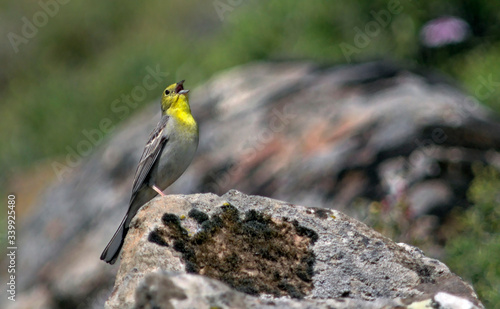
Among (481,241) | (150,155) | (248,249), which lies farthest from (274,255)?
(481,241)

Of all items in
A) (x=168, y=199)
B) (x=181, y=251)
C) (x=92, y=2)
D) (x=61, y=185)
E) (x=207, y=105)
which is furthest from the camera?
(x=92, y=2)

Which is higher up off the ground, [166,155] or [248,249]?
[166,155]

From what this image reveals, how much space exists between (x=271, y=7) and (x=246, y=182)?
22.8ft

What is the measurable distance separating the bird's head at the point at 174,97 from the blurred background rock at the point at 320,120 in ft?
7.19

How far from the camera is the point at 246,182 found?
396 inches

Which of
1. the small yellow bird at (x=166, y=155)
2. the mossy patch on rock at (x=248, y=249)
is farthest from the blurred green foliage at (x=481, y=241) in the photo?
the small yellow bird at (x=166, y=155)

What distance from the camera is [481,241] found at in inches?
310

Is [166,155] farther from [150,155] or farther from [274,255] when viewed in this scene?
[274,255]

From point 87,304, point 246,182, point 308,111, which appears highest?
point 308,111

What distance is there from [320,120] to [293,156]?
0.68 meters

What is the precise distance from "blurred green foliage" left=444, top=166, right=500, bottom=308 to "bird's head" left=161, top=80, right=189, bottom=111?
3.10 meters

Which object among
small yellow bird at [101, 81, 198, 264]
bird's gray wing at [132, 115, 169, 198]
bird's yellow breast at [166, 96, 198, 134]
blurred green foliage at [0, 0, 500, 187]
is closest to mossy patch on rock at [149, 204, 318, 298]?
small yellow bird at [101, 81, 198, 264]

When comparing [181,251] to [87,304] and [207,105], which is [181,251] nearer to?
[87,304]

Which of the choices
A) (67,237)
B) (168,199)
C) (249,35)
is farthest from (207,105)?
(168,199)
